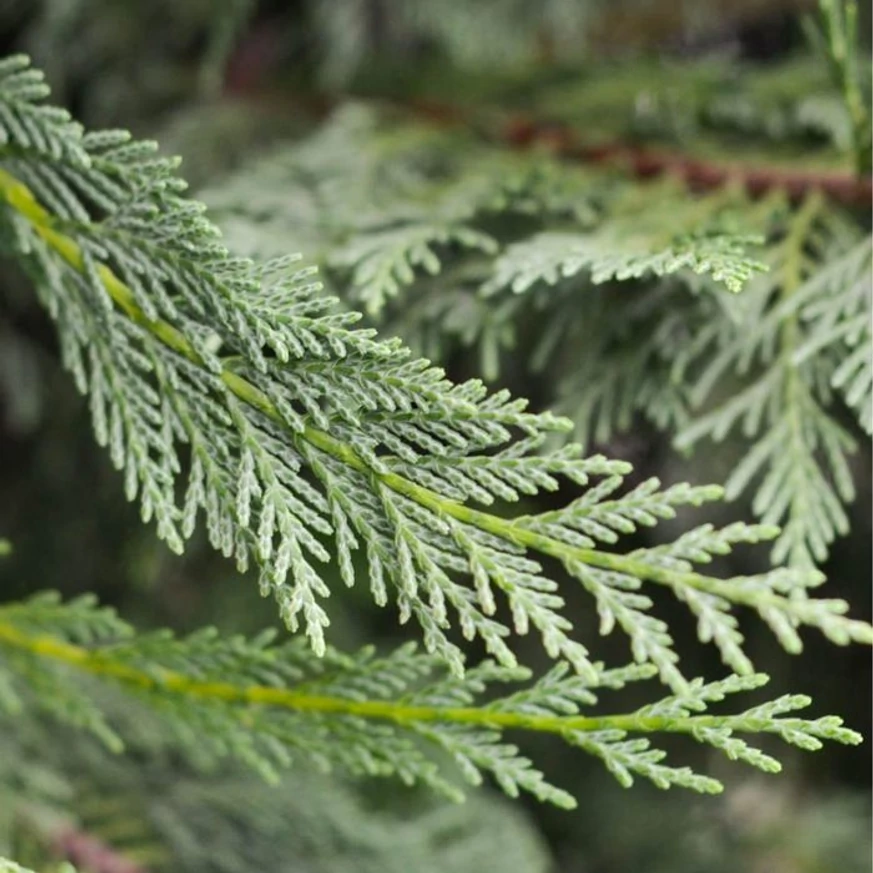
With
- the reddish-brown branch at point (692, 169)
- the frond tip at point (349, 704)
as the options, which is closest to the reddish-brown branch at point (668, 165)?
the reddish-brown branch at point (692, 169)

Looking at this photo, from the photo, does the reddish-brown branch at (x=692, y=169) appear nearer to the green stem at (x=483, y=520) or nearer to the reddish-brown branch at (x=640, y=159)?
the reddish-brown branch at (x=640, y=159)

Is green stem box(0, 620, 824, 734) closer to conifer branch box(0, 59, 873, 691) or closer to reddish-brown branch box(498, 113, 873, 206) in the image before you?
conifer branch box(0, 59, 873, 691)

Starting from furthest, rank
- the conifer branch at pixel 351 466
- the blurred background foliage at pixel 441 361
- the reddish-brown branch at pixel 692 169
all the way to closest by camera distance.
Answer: the blurred background foliage at pixel 441 361 < the reddish-brown branch at pixel 692 169 < the conifer branch at pixel 351 466

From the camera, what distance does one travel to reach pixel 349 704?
3.11ft

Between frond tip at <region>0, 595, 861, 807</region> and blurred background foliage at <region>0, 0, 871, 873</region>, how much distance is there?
1.30 feet

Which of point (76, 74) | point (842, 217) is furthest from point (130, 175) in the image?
point (76, 74)

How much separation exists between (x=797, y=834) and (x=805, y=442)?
1.08 meters

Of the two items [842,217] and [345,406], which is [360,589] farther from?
[345,406]

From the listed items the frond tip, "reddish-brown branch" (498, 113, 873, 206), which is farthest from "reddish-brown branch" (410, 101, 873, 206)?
the frond tip

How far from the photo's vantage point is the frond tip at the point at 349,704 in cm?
80

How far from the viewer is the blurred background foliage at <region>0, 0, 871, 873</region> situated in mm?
1453

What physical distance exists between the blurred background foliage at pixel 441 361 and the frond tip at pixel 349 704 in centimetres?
40

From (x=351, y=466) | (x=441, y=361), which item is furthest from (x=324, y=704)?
(x=441, y=361)

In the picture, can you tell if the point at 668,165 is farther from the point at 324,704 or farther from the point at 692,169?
the point at 324,704
